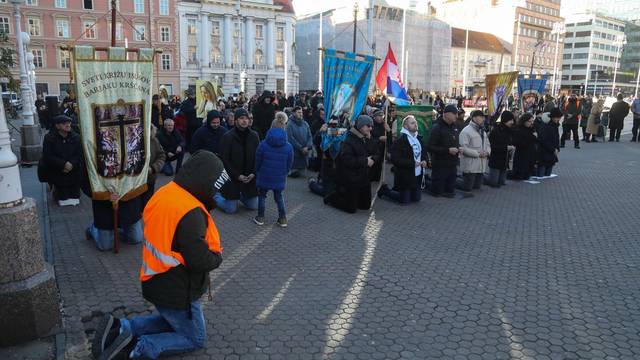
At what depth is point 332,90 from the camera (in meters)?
8.92

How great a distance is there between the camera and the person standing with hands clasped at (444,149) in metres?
9.45

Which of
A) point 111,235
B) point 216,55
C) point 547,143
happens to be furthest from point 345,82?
point 216,55

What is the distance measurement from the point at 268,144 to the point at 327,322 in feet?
12.2

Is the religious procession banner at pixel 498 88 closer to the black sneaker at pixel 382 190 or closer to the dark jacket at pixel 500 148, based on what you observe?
the dark jacket at pixel 500 148

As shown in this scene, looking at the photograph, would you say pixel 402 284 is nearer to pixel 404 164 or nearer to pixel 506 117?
pixel 404 164

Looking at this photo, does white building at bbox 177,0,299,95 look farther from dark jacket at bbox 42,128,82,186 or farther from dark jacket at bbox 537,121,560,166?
dark jacket at bbox 42,128,82,186

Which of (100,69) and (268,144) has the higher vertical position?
(100,69)

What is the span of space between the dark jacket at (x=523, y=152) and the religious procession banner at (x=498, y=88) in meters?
1.66

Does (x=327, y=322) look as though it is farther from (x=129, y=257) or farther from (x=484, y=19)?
(x=484, y=19)

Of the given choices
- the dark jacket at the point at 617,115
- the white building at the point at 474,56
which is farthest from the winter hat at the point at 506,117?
the white building at the point at 474,56

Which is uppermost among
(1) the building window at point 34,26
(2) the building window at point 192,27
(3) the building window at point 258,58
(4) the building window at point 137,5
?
(4) the building window at point 137,5

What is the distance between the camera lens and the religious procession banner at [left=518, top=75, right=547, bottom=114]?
15211 millimetres

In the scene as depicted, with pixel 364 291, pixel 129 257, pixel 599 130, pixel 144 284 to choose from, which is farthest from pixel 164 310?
pixel 599 130

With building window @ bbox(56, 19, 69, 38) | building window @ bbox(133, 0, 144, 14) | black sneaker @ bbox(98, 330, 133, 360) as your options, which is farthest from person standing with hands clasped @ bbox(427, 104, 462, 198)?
building window @ bbox(56, 19, 69, 38)
